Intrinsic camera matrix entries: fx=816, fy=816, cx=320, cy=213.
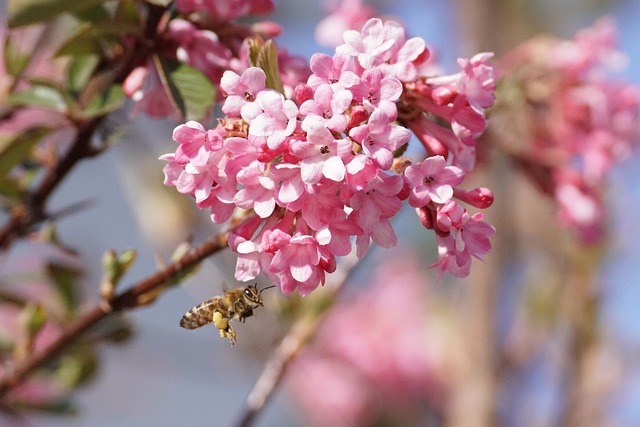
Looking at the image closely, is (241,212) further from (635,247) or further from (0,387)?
(635,247)

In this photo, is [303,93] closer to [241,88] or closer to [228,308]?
[241,88]

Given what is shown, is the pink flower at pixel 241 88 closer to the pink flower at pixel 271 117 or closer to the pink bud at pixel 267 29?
the pink flower at pixel 271 117

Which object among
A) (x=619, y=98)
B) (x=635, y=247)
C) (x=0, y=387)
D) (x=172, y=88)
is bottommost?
(x=635, y=247)

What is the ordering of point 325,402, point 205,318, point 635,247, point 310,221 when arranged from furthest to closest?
point 325,402
point 635,247
point 205,318
point 310,221

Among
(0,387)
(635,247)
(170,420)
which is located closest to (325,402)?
(635,247)

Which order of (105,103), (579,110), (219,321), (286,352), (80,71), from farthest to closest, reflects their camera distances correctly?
(579,110) → (286,352) → (80,71) → (105,103) → (219,321)

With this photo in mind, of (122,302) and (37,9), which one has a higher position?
(37,9)

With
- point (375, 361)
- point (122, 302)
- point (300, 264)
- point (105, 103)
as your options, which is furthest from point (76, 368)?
point (375, 361)
